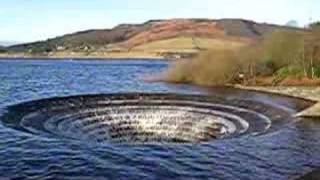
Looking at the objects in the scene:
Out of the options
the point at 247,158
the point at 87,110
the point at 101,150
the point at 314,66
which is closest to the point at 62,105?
the point at 87,110

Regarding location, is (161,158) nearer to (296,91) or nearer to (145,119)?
(145,119)

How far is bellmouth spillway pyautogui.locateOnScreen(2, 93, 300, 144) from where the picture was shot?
29.8 metres

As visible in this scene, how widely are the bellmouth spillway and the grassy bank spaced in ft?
73.3

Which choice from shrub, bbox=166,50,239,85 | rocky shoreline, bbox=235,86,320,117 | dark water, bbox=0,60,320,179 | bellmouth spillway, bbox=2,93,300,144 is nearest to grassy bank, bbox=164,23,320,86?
shrub, bbox=166,50,239,85

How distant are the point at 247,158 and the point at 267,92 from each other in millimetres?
28673

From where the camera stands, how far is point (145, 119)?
3388cm

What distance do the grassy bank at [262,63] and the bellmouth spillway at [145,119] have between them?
2233 cm

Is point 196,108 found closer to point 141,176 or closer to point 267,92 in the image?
point 267,92

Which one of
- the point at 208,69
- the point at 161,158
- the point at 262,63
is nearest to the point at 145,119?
the point at 161,158

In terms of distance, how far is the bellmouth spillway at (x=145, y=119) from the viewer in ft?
97.9

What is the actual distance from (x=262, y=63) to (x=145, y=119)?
3328 cm

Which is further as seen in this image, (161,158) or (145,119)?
(145,119)

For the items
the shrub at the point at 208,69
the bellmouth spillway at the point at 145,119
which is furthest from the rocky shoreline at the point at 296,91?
the shrub at the point at 208,69

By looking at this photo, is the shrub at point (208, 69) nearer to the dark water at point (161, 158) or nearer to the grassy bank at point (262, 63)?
the grassy bank at point (262, 63)
